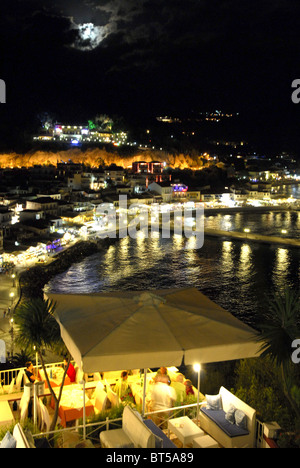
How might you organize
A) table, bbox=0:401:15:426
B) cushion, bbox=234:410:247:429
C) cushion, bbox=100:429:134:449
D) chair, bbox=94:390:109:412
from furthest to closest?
chair, bbox=94:390:109:412 → table, bbox=0:401:15:426 → cushion, bbox=234:410:247:429 → cushion, bbox=100:429:134:449

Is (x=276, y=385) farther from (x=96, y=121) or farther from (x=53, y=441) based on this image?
(x=96, y=121)

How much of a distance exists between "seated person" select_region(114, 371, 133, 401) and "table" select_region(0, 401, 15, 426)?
1.14 m

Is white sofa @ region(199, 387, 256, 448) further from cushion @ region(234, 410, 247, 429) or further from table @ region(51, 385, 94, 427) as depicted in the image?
table @ region(51, 385, 94, 427)

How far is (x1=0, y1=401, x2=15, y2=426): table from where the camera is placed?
4129mm

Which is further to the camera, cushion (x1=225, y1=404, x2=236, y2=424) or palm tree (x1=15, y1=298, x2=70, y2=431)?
palm tree (x1=15, y1=298, x2=70, y2=431)

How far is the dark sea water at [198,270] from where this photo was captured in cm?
1902

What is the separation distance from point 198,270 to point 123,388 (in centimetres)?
1850

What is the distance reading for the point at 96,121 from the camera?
6575 centimetres

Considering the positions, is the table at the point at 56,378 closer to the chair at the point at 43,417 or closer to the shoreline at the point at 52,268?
the chair at the point at 43,417

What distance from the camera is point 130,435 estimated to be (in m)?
3.39

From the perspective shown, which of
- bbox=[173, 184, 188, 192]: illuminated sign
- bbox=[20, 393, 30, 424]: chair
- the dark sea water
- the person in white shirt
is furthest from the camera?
bbox=[173, 184, 188, 192]: illuminated sign

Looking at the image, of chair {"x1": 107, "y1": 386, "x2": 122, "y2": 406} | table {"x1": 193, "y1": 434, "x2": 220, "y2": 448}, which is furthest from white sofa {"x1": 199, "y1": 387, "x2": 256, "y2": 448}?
chair {"x1": 107, "y1": 386, "x2": 122, "y2": 406}

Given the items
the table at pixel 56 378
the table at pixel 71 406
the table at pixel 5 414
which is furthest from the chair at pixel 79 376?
the table at pixel 5 414
